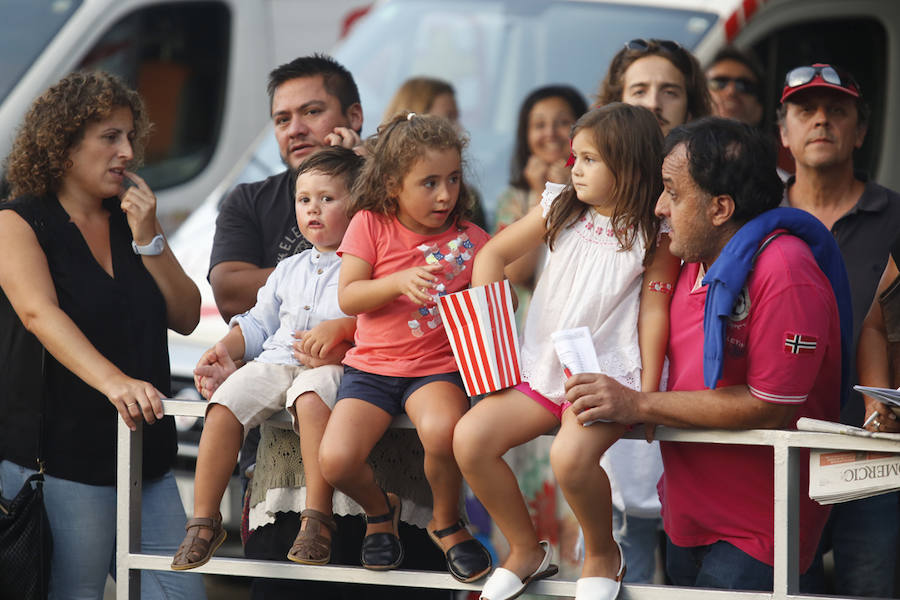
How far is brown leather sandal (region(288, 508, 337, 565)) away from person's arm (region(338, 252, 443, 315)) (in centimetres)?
53

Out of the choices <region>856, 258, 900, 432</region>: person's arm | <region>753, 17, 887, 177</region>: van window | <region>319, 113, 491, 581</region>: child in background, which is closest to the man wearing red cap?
<region>856, 258, 900, 432</region>: person's arm

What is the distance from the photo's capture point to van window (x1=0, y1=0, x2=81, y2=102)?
7.24m

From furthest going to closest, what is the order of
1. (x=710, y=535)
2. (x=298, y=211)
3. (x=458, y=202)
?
(x=298, y=211) < (x=458, y=202) < (x=710, y=535)

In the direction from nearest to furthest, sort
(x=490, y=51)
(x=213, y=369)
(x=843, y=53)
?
(x=213, y=369)
(x=843, y=53)
(x=490, y=51)

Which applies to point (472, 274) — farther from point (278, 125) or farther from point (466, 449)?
point (278, 125)

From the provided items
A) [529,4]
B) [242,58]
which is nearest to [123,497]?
[529,4]

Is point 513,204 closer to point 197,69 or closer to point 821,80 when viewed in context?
point 821,80

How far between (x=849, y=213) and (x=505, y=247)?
120 cm

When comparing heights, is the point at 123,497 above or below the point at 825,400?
below

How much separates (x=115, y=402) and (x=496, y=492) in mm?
1045

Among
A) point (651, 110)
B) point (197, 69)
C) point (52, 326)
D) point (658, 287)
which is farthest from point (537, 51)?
point (52, 326)

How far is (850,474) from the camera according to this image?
286cm

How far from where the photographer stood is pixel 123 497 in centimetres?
332

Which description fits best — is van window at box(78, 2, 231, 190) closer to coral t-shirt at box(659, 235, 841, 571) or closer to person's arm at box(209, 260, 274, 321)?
person's arm at box(209, 260, 274, 321)
